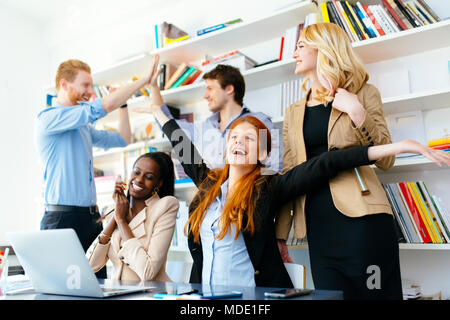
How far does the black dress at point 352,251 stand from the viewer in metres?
1.48

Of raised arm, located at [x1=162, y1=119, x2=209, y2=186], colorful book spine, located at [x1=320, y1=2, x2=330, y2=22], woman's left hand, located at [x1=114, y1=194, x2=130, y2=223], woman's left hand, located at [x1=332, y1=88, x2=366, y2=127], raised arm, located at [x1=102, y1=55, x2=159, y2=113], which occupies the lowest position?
woman's left hand, located at [x1=114, y1=194, x2=130, y2=223]

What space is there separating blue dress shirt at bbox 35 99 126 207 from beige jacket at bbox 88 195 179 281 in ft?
1.53

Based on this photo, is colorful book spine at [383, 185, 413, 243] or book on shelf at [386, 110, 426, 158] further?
book on shelf at [386, 110, 426, 158]

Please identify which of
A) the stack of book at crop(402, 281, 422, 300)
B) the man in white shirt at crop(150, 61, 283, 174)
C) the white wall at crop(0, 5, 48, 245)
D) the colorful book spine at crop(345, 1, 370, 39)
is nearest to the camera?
the stack of book at crop(402, 281, 422, 300)

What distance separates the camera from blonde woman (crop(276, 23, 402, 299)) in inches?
59.0

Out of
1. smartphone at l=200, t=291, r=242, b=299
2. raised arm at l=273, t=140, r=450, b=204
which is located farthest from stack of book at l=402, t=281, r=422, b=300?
smartphone at l=200, t=291, r=242, b=299

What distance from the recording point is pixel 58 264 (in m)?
1.13

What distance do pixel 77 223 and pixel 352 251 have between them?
54.9 inches

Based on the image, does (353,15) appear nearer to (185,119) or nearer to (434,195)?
(434,195)

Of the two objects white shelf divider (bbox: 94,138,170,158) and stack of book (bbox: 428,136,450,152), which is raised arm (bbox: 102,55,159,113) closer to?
white shelf divider (bbox: 94,138,170,158)

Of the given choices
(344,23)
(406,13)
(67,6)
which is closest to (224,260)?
(344,23)

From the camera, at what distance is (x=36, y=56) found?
408cm

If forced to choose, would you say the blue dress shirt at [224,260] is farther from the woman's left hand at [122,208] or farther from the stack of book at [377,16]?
the stack of book at [377,16]
